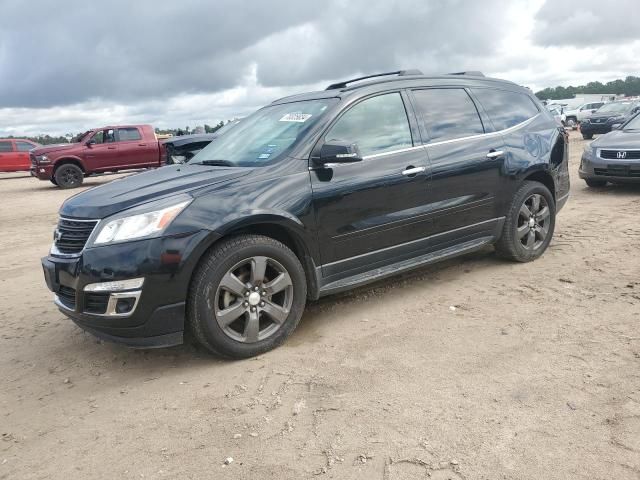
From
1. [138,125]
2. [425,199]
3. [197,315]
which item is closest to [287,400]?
[197,315]

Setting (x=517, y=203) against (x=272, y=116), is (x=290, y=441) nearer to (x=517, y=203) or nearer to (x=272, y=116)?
(x=272, y=116)

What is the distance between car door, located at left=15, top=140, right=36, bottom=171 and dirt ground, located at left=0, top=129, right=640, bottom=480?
2062 cm

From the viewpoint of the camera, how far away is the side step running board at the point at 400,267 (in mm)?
4000

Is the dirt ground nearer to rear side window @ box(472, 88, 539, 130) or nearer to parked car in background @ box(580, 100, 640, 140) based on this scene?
rear side window @ box(472, 88, 539, 130)

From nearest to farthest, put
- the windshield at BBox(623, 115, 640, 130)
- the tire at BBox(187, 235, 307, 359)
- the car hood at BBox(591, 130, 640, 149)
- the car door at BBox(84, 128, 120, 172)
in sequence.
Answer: the tire at BBox(187, 235, 307, 359), the car hood at BBox(591, 130, 640, 149), the windshield at BBox(623, 115, 640, 130), the car door at BBox(84, 128, 120, 172)

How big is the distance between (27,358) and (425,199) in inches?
126

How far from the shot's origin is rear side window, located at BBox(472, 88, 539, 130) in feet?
16.6

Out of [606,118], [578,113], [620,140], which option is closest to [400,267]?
[620,140]

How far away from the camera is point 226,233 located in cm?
346

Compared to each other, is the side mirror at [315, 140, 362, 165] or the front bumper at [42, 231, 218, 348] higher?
the side mirror at [315, 140, 362, 165]

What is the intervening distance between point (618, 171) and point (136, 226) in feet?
26.6

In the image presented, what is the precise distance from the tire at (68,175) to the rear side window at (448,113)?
14.4 m

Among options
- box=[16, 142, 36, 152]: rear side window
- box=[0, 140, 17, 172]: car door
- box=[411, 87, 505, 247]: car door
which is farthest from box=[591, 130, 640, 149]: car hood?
box=[0, 140, 17, 172]: car door

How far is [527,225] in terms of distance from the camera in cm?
531
